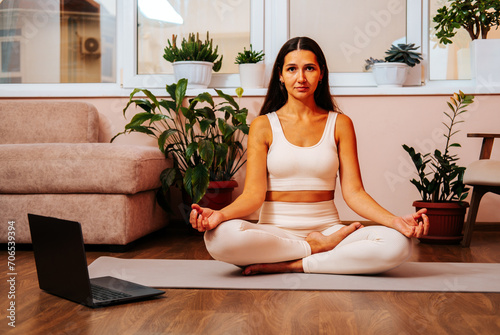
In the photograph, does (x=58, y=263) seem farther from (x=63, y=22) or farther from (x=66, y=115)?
(x=63, y=22)

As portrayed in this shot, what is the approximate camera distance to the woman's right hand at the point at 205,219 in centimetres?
179

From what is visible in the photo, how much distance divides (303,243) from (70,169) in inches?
47.6

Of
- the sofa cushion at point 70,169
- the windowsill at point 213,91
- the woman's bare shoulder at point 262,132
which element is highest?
the windowsill at point 213,91

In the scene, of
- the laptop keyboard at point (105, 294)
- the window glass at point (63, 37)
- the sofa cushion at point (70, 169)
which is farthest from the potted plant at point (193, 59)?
the laptop keyboard at point (105, 294)

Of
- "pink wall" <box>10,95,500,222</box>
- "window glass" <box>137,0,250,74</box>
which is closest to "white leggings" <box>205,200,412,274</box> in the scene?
"pink wall" <box>10,95,500,222</box>

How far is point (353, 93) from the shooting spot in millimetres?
3469

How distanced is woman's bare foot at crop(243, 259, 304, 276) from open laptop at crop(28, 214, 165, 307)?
15.4 inches

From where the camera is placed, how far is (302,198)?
2090mm

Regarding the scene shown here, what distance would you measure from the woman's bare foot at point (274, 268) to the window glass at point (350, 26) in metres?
1.92

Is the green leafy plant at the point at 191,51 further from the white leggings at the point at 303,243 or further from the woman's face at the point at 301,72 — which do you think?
the white leggings at the point at 303,243

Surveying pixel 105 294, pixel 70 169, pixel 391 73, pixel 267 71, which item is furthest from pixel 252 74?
pixel 105 294

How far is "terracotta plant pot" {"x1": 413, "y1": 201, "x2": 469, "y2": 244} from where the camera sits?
297 cm

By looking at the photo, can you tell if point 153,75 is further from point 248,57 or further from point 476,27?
point 476,27

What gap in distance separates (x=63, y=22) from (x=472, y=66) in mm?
2570
